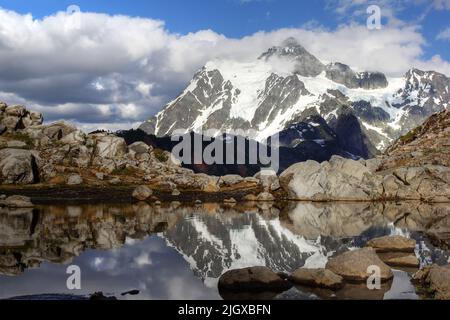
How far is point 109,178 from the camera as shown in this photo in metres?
133

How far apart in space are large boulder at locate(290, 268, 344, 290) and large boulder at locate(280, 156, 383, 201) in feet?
286

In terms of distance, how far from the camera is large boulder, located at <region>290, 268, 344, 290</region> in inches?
1284

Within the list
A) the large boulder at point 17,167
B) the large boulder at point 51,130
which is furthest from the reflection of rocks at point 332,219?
the large boulder at point 51,130

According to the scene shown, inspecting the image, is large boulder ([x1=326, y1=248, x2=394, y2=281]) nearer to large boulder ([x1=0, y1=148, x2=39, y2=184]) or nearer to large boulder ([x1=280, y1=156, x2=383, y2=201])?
large boulder ([x1=280, y1=156, x2=383, y2=201])

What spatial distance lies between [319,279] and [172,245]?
2436 cm

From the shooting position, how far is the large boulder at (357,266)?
1368 inches

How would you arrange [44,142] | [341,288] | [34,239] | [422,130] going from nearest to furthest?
[341,288] → [34,239] → [44,142] → [422,130]

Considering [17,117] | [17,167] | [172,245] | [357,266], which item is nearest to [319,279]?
[357,266]

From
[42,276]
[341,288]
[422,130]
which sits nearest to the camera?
[341,288]

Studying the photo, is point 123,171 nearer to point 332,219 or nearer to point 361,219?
point 332,219

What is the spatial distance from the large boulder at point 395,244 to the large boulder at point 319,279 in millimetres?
15950
